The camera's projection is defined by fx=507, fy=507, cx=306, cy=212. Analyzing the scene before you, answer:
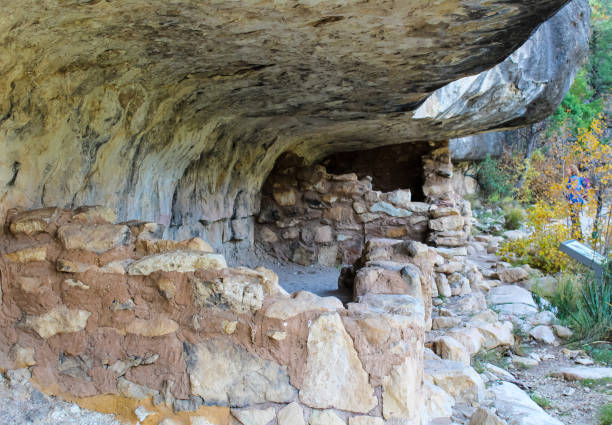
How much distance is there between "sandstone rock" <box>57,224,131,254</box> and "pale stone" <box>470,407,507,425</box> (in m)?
1.55

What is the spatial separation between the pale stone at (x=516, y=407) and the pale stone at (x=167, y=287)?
1607mm

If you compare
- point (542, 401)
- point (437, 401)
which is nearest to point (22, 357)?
point (437, 401)

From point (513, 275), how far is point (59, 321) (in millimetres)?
4798

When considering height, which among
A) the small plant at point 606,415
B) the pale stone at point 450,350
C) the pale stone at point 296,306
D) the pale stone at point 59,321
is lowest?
the small plant at point 606,415

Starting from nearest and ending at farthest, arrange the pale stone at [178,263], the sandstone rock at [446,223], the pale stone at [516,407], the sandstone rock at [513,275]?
the pale stone at [178,263] < the pale stone at [516,407] < the sandstone rock at [446,223] < the sandstone rock at [513,275]

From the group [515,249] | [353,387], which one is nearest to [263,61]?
[353,387]

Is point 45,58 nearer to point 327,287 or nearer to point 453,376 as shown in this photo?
point 453,376

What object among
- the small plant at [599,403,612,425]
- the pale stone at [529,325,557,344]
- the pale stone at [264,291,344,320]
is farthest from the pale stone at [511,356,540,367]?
the pale stone at [264,291,344,320]

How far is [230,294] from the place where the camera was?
1.74 m

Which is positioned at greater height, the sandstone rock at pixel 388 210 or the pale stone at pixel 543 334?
the sandstone rock at pixel 388 210

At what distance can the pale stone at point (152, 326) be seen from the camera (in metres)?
1.78

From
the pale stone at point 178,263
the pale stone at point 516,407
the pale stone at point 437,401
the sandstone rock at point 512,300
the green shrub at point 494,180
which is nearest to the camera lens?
the pale stone at point 178,263

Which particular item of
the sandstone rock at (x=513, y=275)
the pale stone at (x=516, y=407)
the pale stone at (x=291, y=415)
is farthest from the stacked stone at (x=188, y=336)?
the sandstone rock at (x=513, y=275)

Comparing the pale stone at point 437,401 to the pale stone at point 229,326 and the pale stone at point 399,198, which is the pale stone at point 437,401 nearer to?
the pale stone at point 229,326
